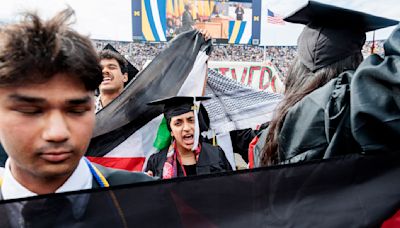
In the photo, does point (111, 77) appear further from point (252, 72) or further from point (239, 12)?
point (239, 12)

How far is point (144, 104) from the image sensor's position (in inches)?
127

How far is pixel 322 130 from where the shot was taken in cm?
145

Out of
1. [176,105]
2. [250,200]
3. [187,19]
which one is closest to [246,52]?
[187,19]

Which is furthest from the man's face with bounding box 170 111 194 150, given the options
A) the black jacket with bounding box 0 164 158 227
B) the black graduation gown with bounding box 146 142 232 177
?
the black jacket with bounding box 0 164 158 227

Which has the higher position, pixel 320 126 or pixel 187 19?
pixel 187 19

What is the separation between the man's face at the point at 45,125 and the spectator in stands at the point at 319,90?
2.95 ft

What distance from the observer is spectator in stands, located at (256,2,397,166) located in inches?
53.6

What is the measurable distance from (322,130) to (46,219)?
3.43 feet

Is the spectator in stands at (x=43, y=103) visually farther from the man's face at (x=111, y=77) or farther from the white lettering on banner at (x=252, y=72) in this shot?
the white lettering on banner at (x=252, y=72)

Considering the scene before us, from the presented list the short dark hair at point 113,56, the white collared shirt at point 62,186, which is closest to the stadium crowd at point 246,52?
the short dark hair at point 113,56

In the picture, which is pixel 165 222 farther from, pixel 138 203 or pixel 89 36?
pixel 89 36

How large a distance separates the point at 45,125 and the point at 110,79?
2.47m

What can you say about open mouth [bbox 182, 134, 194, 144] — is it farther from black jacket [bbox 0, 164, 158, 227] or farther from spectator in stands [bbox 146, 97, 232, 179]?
black jacket [bbox 0, 164, 158, 227]

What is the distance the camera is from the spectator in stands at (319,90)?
1.36 meters
